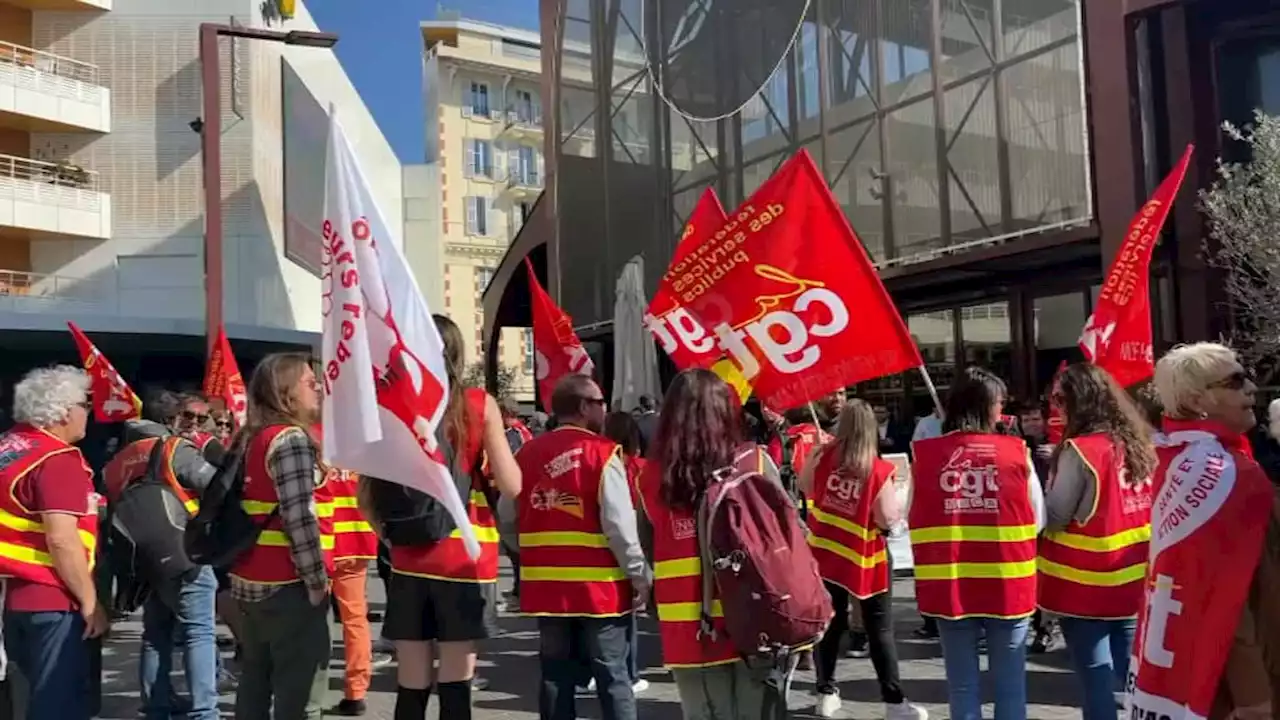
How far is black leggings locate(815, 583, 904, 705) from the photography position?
19.8 ft

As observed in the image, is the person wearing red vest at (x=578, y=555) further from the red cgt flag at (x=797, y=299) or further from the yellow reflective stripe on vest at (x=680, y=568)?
the red cgt flag at (x=797, y=299)

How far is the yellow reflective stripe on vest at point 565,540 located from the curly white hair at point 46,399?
1.87 meters

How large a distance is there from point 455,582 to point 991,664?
2.31 meters

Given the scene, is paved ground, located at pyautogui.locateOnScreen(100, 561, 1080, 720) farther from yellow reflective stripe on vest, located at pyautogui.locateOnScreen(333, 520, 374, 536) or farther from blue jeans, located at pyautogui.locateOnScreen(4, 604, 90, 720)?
blue jeans, located at pyautogui.locateOnScreen(4, 604, 90, 720)

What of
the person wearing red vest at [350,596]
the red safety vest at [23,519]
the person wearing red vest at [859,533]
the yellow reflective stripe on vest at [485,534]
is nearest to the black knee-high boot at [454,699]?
the yellow reflective stripe on vest at [485,534]

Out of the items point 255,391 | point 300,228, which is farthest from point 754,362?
point 300,228

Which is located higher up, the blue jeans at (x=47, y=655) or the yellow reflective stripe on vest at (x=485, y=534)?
the yellow reflective stripe on vest at (x=485, y=534)

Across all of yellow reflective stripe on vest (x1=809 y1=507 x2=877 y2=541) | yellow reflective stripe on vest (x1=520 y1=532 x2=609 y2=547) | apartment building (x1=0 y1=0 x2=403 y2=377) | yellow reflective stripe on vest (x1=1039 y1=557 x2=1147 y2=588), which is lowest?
yellow reflective stripe on vest (x1=1039 y1=557 x2=1147 y2=588)

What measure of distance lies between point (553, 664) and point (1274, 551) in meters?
2.96

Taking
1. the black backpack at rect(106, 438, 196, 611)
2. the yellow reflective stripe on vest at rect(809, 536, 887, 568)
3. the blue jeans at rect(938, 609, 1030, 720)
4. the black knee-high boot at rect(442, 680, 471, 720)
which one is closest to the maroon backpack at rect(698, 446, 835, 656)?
the black knee-high boot at rect(442, 680, 471, 720)

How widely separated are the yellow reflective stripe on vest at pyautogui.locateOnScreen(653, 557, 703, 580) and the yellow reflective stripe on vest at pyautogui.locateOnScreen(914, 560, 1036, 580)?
1.49 m

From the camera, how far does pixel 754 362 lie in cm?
566

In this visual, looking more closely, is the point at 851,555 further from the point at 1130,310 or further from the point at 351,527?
the point at 351,527

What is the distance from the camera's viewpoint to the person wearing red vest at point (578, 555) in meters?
4.75
